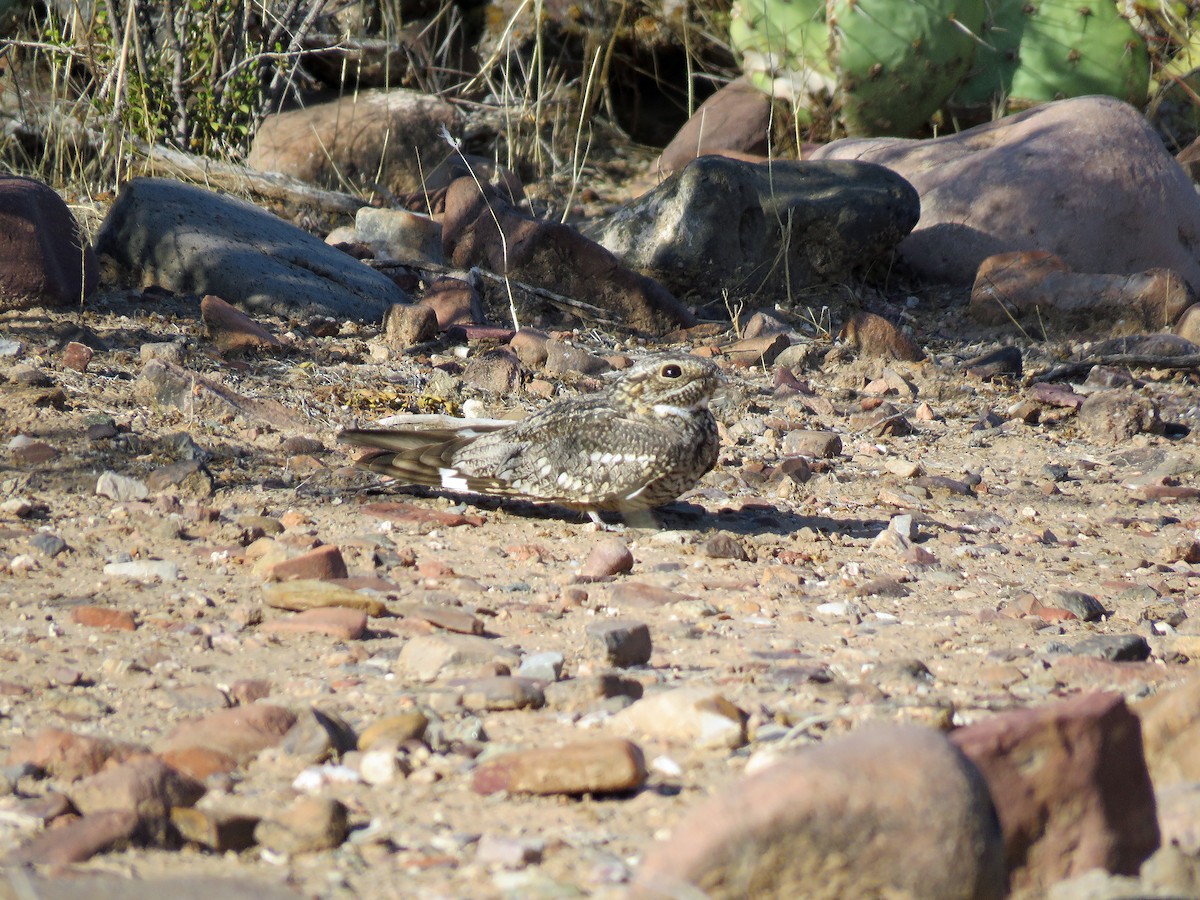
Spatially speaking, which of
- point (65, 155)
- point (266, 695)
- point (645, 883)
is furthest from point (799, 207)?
point (645, 883)

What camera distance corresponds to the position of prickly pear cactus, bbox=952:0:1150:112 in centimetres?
852

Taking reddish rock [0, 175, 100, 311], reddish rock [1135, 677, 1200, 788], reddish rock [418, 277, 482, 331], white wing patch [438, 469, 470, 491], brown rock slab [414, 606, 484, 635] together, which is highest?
reddish rock [1135, 677, 1200, 788]

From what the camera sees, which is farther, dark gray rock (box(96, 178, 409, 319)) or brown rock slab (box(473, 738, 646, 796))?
dark gray rock (box(96, 178, 409, 319))

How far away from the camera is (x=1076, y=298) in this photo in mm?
6336

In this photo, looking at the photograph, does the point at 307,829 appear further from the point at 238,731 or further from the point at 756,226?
the point at 756,226

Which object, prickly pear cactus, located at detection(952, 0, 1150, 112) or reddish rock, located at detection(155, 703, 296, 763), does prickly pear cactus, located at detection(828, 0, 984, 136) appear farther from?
reddish rock, located at detection(155, 703, 296, 763)

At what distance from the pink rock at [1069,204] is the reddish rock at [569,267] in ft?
Result: 6.21

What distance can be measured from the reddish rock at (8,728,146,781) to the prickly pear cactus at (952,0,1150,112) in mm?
7873

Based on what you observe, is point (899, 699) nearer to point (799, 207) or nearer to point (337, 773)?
point (337, 773)

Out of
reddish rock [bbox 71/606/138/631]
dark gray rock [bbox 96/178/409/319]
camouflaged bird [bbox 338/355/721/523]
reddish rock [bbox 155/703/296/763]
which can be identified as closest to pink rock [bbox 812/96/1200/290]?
dark gray rock [bbox 96/178/409/319]

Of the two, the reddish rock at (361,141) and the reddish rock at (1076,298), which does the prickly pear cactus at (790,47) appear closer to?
the reddish rock at (361,141)

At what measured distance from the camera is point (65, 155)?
6.82 meters

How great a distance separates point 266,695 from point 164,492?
152 cm

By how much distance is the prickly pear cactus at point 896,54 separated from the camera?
318 inches
